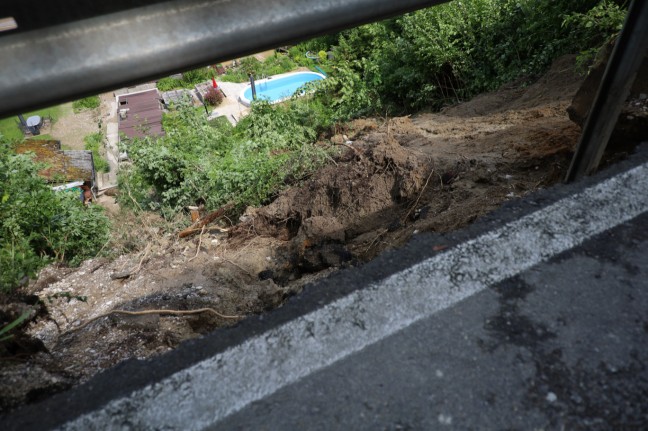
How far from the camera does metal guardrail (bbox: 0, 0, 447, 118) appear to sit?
1.58 m

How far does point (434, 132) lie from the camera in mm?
7879

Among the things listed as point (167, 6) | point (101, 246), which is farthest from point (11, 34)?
point (101, 246)

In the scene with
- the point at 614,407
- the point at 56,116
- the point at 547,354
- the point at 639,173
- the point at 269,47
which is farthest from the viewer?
the point at 56,116

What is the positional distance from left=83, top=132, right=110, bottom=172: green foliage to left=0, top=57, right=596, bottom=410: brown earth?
1706 cm

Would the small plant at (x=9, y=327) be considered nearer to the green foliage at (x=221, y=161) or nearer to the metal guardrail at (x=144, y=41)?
the metal guardrail at (x=144, y=41)

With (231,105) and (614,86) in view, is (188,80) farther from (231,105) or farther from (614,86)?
(614,86)

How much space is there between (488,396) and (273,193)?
549cm

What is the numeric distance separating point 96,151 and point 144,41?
25.1 metres

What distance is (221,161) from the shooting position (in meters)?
8.09

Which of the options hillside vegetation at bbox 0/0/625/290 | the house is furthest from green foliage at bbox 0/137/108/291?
the house

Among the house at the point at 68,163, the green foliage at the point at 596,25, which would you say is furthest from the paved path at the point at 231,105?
the green foliage at the point at 596,25

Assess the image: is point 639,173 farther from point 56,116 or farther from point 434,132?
point 56,116

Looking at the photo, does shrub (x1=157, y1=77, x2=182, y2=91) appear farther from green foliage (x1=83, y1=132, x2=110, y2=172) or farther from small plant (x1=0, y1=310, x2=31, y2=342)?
small plant (x1=0, y1=310, x2=31, y2=342)

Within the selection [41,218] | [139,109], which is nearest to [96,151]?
[139,109]
